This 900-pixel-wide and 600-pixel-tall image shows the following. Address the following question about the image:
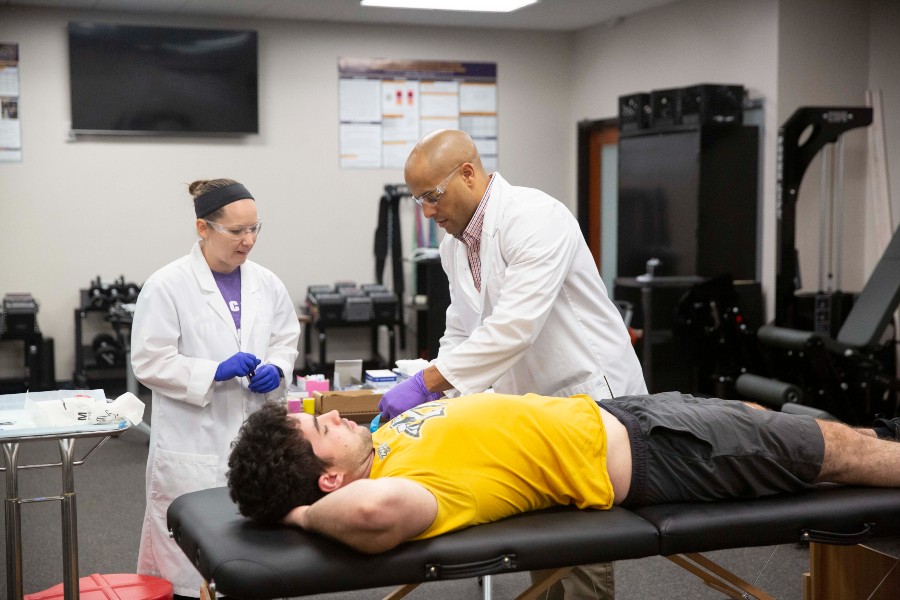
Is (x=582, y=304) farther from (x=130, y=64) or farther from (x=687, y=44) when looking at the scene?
(x=130, y=64)

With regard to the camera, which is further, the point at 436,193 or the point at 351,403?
the point at 351,403

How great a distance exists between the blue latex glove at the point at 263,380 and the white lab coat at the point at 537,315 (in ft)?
1.83

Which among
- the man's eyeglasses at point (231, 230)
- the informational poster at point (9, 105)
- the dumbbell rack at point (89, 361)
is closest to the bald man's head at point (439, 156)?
the man's eyeglasses at point (231, 230)

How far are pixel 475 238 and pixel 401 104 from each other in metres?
4.65

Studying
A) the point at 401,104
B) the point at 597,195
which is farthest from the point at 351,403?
the point at 597,195

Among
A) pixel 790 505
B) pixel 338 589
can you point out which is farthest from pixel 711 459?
pixel 338 589

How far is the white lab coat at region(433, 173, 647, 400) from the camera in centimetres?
220

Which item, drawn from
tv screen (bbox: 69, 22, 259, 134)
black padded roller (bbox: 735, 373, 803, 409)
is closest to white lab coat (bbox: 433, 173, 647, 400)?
black padded roller (bbox: 735, 373, 803, 409)

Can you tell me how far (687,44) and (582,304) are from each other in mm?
4216

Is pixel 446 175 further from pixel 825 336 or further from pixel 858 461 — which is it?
pixel 825 336

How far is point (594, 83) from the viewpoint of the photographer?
277 inches

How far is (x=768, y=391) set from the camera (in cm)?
436

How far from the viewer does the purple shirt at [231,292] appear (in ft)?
9.07

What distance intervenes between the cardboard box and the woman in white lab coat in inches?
10.7
